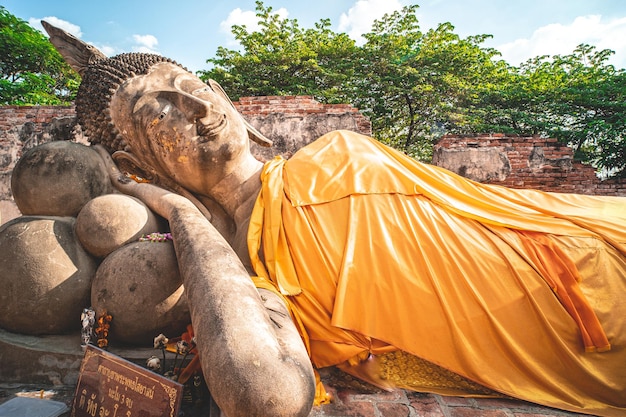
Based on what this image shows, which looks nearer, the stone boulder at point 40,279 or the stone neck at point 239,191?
the stone boulder at point 40,279

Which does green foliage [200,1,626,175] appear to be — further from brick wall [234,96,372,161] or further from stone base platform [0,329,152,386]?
stone base platform [0,329,152,386]

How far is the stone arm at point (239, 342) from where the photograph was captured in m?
0.87

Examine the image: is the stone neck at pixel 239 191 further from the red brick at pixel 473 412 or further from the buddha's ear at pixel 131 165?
the red brick at pixel 473 412

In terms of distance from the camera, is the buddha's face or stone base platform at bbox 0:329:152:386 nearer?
stone base platform at bbox 0:329:152:386

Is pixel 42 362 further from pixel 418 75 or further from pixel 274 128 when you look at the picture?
pixel 418 75

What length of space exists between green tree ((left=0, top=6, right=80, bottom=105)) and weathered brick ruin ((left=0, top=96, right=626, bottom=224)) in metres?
6.92

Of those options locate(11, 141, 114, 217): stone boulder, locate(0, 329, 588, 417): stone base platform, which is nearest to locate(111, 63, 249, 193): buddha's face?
locate(11, 141, 114, 217): stone boulder

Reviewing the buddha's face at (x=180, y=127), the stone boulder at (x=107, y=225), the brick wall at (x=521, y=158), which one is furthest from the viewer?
the brick wall at (x=521, y=158)

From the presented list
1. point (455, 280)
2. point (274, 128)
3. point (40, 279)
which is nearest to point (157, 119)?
point (40, 279)

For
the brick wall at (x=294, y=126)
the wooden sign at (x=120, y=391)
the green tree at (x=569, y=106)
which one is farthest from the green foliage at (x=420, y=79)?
the wooden sign at (x=120, y=391)

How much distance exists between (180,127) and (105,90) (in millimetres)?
641

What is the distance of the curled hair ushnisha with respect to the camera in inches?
84.8

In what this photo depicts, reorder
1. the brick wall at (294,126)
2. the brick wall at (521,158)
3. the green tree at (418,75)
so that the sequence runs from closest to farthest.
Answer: the brick wall at (294,126) < the brick wall at (521,158) < the green tree at (418,75)

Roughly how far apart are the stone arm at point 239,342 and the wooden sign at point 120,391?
8.5 inches
